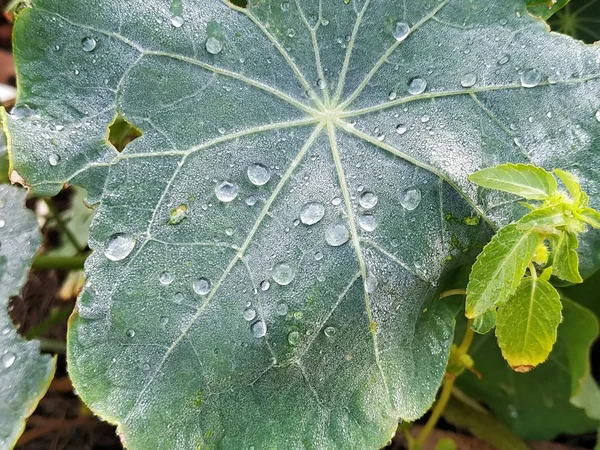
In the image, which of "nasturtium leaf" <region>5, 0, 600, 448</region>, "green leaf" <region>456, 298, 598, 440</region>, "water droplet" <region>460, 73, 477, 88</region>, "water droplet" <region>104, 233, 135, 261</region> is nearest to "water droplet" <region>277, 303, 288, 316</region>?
"nasturtium leaf" <region>5, 0, 600, 448</region>

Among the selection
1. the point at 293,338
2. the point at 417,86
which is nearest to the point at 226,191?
the point at 293,338

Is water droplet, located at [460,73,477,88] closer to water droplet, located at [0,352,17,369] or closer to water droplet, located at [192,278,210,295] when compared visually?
water droplet, located at [192,278,210,295]

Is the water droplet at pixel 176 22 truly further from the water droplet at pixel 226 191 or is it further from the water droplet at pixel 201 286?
the water droplet at pixel 201 286

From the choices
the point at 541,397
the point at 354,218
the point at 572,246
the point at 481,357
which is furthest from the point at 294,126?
the point at 541,397

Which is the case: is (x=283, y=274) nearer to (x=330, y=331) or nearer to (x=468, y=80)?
(x=330, y=331)

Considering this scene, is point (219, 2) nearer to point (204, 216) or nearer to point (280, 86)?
point (280, 86)

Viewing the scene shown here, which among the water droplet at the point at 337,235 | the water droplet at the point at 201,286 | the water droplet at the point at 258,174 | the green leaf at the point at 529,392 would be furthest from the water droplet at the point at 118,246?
the green leaf at the point at 529,392

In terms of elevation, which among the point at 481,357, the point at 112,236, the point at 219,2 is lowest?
the point at 481,357
